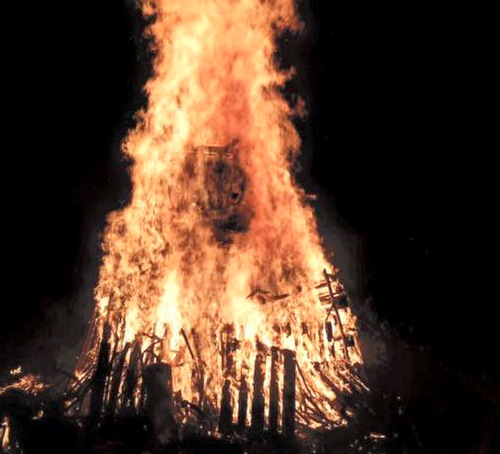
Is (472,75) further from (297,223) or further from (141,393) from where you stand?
(141,393)

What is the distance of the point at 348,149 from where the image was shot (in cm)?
939

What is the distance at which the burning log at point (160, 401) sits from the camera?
5.57m

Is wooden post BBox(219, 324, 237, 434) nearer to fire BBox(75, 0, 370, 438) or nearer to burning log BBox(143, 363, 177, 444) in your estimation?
fire BBox(75, 0, 370, 438)

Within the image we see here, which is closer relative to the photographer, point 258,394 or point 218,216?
point 258,394

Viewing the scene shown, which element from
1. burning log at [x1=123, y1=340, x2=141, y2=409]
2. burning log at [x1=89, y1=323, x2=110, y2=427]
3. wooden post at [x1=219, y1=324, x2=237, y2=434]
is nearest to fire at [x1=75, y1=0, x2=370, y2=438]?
wooden post at [x1=219, y1=324, x2=237, y2=434]

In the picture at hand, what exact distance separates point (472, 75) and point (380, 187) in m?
2.57

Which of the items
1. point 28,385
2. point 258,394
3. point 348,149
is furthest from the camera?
point 348,149

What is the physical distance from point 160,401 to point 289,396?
5.41 feet

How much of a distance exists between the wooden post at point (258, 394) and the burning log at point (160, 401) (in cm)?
99

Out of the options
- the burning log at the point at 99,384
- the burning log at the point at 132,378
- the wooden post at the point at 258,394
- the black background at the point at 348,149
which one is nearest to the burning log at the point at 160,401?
the burning log at the point at 132,378

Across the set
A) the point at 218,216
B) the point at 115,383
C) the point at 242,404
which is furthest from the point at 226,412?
the point at 218,216

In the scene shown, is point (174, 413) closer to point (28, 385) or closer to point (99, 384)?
point (99, 384)

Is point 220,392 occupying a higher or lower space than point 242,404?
higher

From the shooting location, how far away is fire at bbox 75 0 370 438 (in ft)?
23.1
